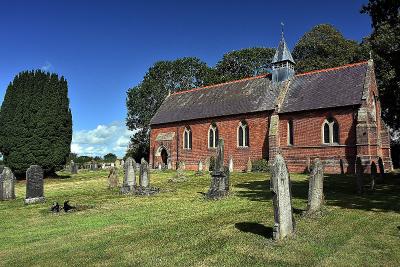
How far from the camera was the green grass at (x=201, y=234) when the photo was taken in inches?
296

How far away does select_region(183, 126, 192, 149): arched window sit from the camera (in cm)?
4050

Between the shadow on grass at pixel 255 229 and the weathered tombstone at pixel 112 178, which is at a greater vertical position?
the weathered tombstone at pixel 112 178

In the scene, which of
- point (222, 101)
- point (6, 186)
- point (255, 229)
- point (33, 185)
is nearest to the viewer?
point (255, 229)

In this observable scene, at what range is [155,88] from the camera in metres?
56.0

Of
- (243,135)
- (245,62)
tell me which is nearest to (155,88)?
(245,62)

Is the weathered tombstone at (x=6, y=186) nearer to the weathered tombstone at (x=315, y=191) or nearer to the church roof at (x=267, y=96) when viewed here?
the weathered tombstone at (x=315, y=191)

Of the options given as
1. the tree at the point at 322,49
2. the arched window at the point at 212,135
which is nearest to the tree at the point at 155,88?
the tree at the point at 322,49

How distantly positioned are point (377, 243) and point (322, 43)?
49.1 meters

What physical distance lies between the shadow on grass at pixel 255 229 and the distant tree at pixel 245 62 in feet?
159

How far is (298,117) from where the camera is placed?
31703mm

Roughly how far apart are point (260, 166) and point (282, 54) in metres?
12.5

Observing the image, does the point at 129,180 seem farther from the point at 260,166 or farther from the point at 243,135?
the point at 243,135

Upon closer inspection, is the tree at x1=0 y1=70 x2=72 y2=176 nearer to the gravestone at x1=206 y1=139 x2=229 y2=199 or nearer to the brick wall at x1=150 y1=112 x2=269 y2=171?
the brick wall at x1=150 y1=112 x2=269 y2=171

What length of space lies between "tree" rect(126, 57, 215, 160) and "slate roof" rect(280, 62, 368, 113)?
84.0ft
